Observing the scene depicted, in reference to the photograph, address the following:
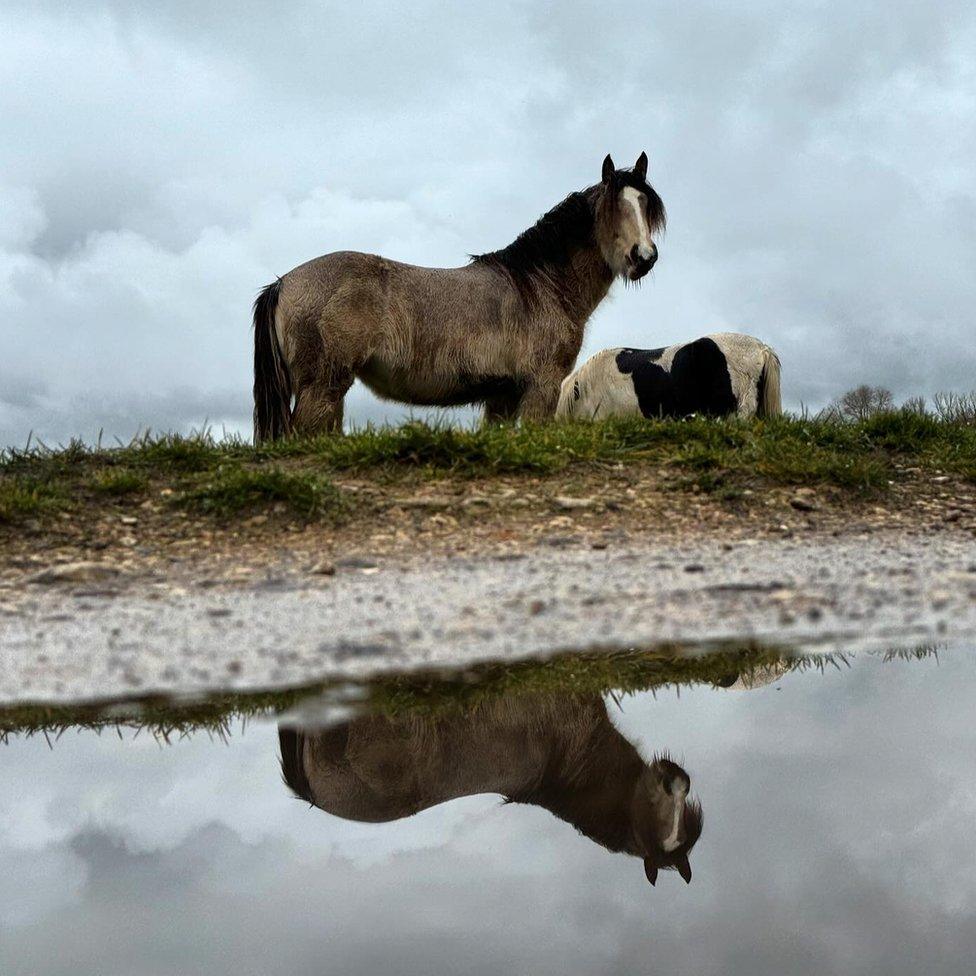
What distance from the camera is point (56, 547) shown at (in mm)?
5543

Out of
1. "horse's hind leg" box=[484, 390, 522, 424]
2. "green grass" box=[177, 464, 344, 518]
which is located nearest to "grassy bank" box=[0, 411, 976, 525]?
"green grass" box=[177, 464, 344, 518]

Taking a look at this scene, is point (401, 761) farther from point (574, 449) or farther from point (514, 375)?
point (514, 375)

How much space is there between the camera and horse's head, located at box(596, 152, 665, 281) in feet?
30.8

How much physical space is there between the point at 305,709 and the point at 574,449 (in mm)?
4075

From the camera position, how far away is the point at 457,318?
8.91 m

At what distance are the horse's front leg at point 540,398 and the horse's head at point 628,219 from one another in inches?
47.4

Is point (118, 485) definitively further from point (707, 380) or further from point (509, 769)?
point (707, 380)

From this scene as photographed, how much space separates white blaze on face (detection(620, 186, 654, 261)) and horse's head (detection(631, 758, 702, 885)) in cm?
732

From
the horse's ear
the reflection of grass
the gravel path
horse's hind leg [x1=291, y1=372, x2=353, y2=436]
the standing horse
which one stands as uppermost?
the horse's ear

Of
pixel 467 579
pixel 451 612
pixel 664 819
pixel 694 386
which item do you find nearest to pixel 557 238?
pixel 694 386

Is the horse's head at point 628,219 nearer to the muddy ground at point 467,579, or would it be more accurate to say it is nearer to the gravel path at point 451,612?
the muddy ground at point 467,579

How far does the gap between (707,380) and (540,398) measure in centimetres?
144

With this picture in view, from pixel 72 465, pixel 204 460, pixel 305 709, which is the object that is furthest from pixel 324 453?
pixel 305 709

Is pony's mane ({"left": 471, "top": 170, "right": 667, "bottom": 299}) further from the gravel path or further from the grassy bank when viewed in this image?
the gravel path
